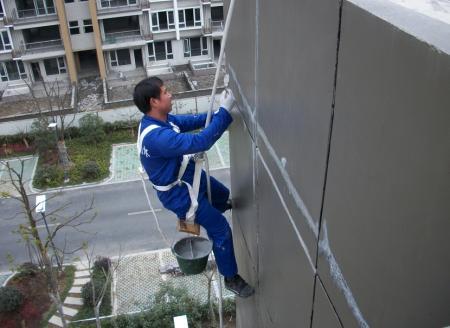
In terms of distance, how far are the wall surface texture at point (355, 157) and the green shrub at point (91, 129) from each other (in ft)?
61.6

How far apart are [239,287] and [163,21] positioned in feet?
79.4

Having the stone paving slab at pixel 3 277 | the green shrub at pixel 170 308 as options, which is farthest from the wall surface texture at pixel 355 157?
the stone paving slab at pixel 3 277

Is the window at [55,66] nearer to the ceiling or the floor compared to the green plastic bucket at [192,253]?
nearer to the floor

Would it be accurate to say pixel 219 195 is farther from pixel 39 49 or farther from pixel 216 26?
pixel 39 49

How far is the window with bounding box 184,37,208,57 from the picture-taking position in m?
A: 28.1

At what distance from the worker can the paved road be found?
34.2 feet

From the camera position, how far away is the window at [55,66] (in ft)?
88.2

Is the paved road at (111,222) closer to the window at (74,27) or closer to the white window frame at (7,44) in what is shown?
the white window frame at (7,44)

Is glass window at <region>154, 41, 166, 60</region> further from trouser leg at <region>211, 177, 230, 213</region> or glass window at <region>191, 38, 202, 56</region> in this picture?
trouser leg at <region>211, 177, 230, 213</region>

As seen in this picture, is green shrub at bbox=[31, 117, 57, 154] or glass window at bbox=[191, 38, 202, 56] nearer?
green shrub at bbox=[31, 117, 57, 154]

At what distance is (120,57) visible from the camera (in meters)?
27.6

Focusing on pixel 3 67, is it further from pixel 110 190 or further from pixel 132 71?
pixel 110 190

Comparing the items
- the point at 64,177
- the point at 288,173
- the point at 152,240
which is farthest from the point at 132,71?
the point at 288,173

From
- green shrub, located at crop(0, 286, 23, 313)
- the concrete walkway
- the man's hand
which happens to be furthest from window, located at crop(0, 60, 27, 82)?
the man's hand
